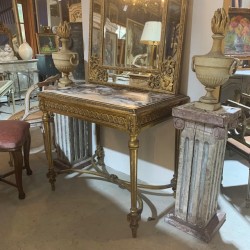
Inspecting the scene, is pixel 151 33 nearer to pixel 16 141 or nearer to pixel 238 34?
pixel 16 141

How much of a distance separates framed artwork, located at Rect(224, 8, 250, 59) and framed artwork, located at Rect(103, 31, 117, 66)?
1.34 meters

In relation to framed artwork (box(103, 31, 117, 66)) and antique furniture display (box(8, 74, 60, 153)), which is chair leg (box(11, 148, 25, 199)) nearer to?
antique furniture display (box(8, 74, 60, 153))

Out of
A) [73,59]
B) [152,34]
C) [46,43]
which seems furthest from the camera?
[46,43]

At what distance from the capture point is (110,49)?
2047 millimetres

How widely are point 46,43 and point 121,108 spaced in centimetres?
426

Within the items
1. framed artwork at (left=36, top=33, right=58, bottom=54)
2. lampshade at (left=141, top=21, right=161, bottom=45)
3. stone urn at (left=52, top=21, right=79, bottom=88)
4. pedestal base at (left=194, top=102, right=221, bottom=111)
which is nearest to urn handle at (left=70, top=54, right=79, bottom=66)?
stone urn at (left=52, top=21, right=79, bottom=88)

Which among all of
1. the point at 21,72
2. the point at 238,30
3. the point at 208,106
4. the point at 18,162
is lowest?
the point at 18,162

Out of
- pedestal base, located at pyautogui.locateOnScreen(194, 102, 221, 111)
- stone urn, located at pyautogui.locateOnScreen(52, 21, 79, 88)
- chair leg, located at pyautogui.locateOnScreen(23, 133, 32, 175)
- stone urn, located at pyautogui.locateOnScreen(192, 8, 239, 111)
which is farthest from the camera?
chair leg, located at pyautogui.locateOnScreen(23, 133, 32, 175)

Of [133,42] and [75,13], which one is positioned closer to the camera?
[133,42]

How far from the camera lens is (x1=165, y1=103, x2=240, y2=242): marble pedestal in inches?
56.3

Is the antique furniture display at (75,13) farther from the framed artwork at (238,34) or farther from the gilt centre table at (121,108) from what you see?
the gilt centre table at (121,108)

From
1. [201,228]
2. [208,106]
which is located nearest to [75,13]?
[208,106]

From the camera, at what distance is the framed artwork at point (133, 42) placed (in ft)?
6.09

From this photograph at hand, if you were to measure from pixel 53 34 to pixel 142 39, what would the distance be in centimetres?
382
